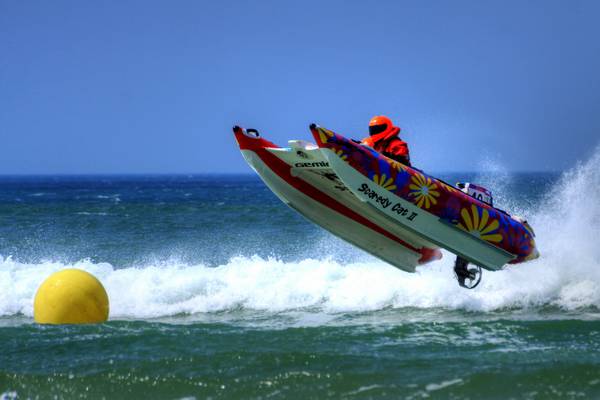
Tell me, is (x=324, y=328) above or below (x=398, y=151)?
below

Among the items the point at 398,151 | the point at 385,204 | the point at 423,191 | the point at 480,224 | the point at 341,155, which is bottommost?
the point at 480,224

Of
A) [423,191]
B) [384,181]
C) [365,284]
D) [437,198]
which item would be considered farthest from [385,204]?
[365,284]

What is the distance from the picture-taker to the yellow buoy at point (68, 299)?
23.4 feet

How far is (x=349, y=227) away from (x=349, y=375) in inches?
121

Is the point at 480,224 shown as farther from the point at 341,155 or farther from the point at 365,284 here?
the point at 365,284

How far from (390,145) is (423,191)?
61cm

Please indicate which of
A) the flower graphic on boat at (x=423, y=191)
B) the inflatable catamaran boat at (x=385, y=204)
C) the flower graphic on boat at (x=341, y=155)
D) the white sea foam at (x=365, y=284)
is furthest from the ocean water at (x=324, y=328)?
the flower graphic on boat at (x=341, y=155)

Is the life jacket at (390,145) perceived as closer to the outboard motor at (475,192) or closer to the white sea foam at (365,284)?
the outboard motor at (475,192)

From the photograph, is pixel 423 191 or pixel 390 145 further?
pixel 390 145

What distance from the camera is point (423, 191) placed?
7664 mm

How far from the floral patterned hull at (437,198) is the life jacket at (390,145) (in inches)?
9.1

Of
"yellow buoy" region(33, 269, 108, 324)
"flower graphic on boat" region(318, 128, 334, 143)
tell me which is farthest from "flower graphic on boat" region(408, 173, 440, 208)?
"yellow buoy" region(33, 269, 108, 324)

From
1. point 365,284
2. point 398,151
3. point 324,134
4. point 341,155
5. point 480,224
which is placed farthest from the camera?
point 365,284

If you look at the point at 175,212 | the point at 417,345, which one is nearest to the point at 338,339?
the point at 417,345
